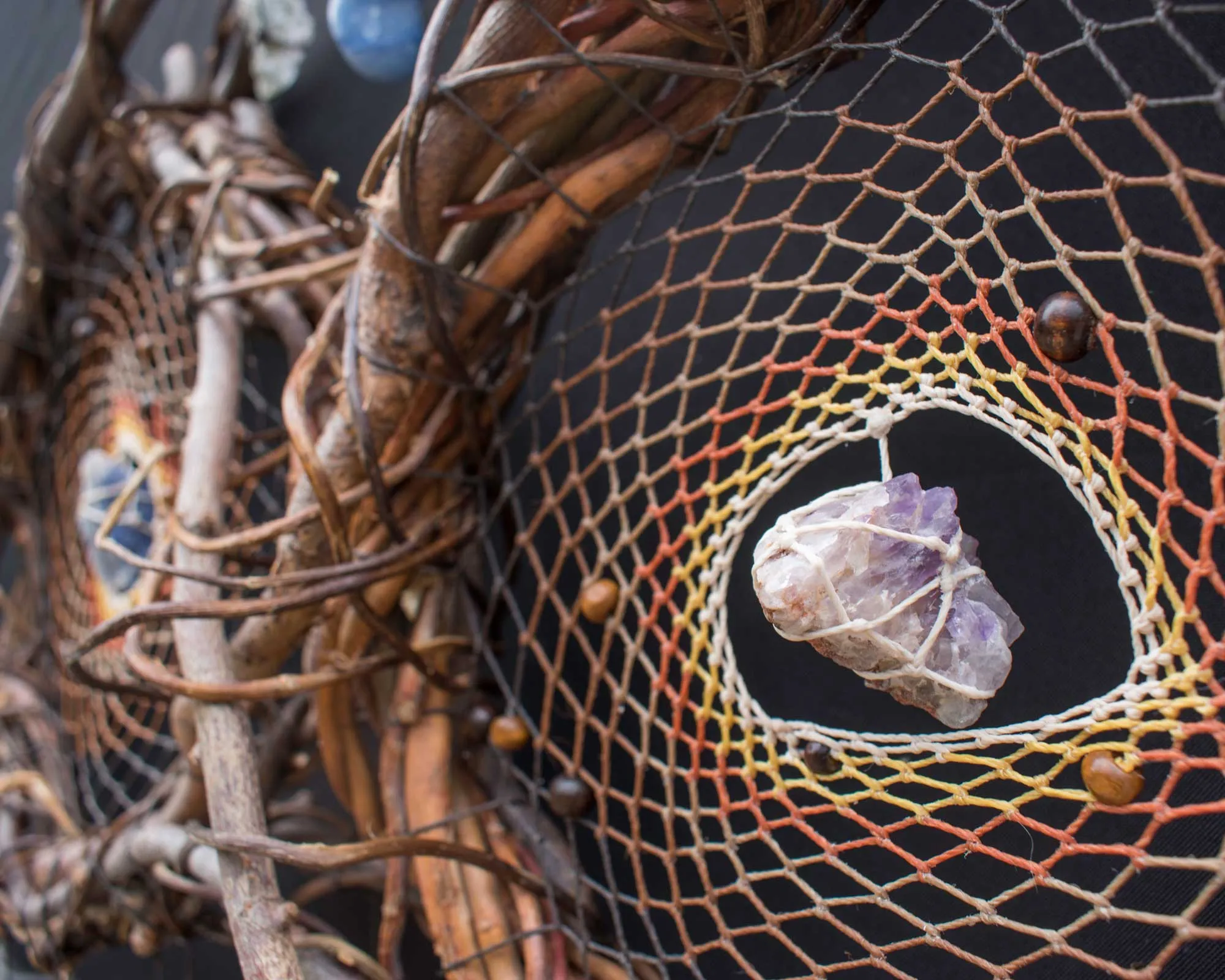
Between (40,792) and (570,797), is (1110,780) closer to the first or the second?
(570,797)

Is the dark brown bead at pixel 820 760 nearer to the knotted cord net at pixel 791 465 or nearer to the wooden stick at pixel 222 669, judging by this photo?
the knotted cord net at pixel 791 465

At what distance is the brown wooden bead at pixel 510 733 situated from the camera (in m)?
0.49

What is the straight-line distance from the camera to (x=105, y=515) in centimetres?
74

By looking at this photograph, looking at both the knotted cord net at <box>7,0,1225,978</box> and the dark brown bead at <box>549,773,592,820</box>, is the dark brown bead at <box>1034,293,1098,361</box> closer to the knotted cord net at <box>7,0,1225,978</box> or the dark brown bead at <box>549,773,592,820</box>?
the knotted cord net at <box>7,0,1225,978</box>

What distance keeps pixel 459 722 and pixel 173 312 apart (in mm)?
407

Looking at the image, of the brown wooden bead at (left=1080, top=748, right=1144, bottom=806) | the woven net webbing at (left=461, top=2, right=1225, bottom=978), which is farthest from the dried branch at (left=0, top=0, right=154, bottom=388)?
the brown wooden bead at (left=1080, top=748, right=1144, bottom=806)

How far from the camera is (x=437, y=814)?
49cm

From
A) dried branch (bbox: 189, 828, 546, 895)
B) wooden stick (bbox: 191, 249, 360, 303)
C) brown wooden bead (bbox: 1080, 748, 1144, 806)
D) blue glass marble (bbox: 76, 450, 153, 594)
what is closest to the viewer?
brown wooden bead (bbox: 1080, 748, 1144, 806)

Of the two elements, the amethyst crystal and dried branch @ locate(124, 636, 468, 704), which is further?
dried branch @ locate(124, 636, 468, 704)

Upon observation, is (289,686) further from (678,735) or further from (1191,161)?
(1191,161)

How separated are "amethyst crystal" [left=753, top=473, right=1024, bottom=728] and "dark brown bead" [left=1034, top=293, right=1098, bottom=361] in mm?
65

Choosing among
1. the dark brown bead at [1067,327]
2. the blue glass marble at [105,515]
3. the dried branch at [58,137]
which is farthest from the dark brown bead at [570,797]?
the dried branch at [58,137]

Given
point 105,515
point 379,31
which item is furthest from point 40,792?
point 379,31

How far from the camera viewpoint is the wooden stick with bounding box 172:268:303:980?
1.46 feet
